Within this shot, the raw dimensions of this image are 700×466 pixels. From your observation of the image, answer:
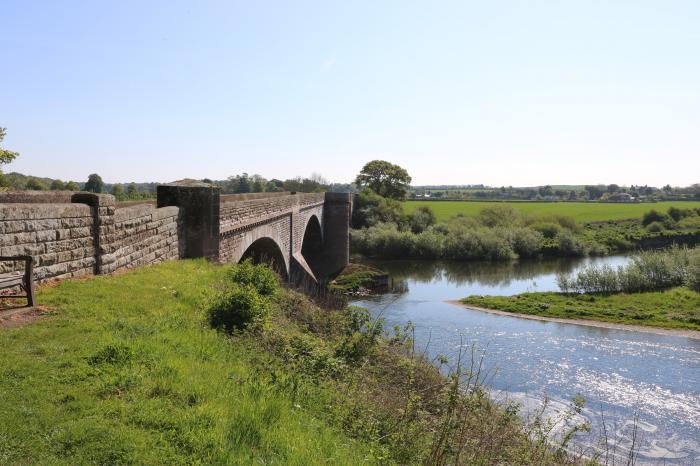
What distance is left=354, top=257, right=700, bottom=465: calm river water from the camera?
14.9 metres

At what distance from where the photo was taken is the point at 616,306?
3083cm

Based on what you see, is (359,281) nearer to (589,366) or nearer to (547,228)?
(589,366)

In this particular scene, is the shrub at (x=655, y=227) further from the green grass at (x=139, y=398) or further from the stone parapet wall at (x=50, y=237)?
the green grass at (x=139, y=398)

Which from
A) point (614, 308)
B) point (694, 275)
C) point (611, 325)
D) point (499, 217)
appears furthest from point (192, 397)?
point (499, 217)

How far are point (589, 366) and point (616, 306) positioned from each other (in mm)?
11880

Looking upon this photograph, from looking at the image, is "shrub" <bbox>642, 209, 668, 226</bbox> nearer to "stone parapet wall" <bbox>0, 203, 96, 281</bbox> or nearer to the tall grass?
the tall grass

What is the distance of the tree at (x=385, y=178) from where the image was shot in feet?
271

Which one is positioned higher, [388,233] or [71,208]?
[71,208]

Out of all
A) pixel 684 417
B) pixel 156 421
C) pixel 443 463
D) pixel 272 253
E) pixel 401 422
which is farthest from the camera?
pixel 272 253

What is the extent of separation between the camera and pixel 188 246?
12.7 metres

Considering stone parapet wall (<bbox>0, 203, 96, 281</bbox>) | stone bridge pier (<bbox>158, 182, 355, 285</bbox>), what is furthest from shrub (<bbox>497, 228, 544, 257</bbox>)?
stone parapet wall (<bbox>0, 203, 96, 281</bbox>)

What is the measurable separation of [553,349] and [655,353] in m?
4.17

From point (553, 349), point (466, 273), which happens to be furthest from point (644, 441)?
point (466, 273)

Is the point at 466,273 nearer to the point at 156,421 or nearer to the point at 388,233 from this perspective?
the point at 388,233
